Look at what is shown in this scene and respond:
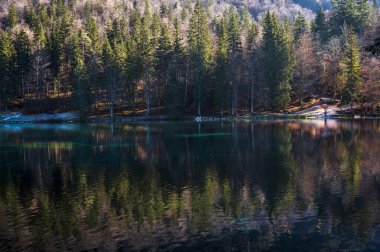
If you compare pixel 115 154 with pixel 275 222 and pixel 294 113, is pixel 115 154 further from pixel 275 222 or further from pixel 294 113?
pixel 294 113

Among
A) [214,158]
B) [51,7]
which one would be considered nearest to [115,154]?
[214,158]

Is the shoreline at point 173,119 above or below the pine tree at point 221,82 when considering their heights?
below

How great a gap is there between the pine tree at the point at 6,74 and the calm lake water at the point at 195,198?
207 ft

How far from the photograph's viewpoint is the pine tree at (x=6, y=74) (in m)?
101

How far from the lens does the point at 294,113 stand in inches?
3457

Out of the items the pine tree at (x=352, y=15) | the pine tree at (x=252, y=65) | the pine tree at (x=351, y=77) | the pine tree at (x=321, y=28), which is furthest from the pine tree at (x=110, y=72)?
the pine tree at (x=321, y=28)

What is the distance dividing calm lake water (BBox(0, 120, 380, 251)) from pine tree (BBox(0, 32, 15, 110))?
63.1 m

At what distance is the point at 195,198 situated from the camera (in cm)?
2370

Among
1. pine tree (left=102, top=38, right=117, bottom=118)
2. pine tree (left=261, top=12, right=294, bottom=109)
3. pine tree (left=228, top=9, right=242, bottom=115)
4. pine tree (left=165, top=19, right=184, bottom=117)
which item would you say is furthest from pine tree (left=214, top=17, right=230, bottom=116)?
pine tree (left=102, top=38, right=117, bottom=118)

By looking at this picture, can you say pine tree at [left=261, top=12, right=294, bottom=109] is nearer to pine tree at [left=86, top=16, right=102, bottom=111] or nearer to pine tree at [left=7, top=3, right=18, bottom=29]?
pine tree at [left=86, top=16, right=102, bottom=111]

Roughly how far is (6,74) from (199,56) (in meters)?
45.6

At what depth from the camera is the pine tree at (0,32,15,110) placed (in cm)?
10106

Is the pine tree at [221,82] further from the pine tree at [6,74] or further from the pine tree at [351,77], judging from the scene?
the pine tree at [6,74]

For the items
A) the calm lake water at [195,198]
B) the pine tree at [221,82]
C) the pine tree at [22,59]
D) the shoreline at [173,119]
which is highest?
the pine tree at [22,59]
